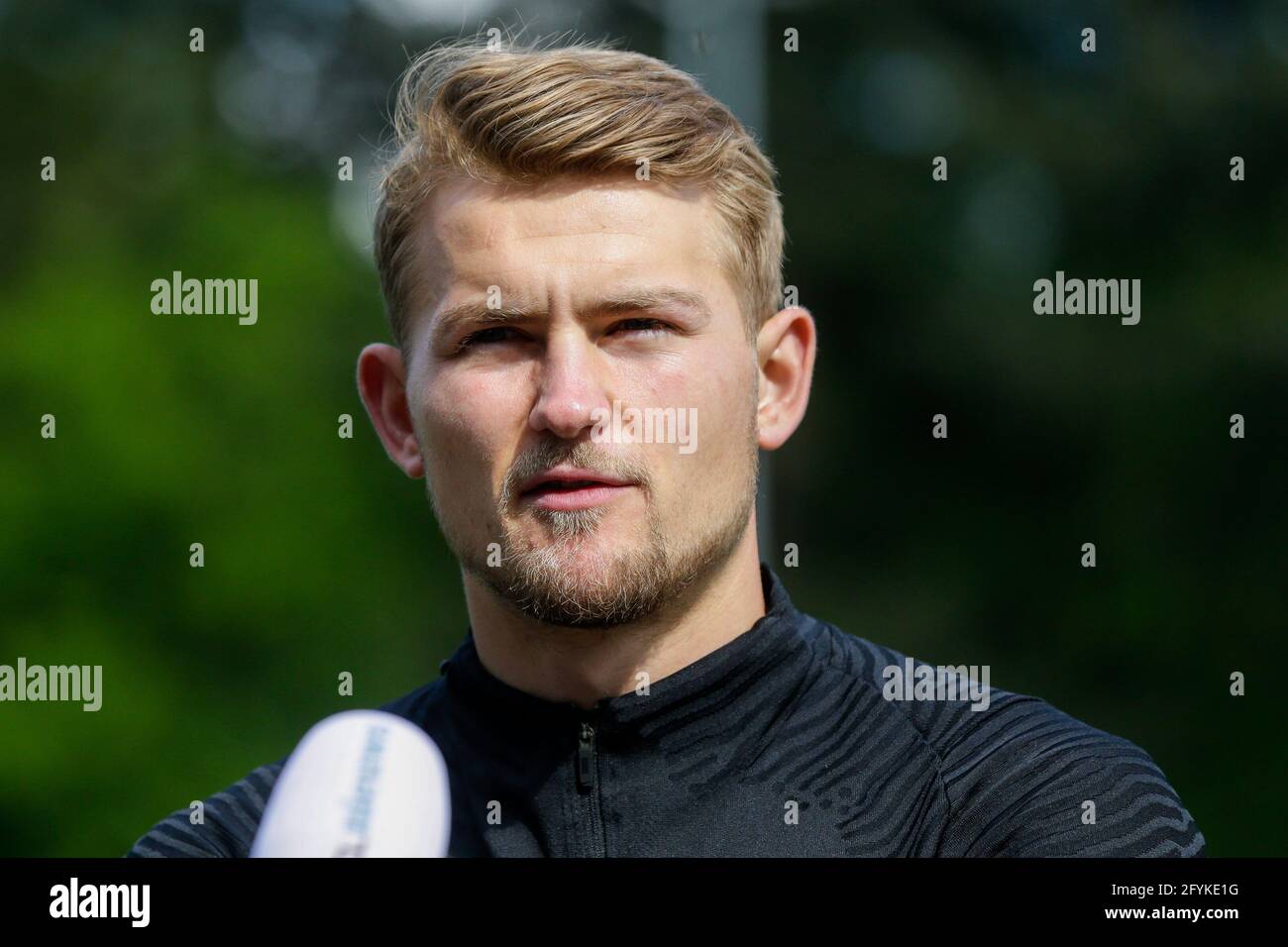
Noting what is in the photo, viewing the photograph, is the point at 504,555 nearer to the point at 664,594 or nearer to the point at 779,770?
the point at 664,594

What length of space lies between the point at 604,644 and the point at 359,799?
1.31 metres

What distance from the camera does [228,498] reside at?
663 inches

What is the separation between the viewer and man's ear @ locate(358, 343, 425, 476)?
12.4ft

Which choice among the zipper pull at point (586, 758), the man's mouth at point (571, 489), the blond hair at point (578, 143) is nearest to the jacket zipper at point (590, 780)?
the zipper pull at point (586, 758)

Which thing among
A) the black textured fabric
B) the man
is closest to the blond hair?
the man

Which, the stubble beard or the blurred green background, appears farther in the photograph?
the blurred green background

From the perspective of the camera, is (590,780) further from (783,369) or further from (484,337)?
(783,369)

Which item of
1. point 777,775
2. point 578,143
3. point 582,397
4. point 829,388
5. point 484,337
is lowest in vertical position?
point 777,775

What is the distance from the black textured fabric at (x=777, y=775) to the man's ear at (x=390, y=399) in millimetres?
478

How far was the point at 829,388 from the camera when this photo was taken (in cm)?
1864

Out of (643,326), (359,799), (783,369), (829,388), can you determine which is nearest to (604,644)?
(643,326)

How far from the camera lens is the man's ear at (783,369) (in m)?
3.81

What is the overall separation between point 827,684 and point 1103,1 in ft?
49.3

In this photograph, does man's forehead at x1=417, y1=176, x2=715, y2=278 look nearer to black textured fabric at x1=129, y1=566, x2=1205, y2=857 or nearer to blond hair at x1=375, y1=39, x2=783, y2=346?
blond hair at x1=375, y1=39, x2=783, y2=346
